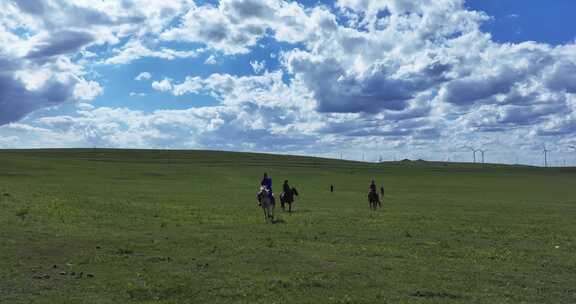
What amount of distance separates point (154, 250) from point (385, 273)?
26.4ft

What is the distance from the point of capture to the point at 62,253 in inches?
707

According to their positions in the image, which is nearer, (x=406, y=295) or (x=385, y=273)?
(x=406, y=295)

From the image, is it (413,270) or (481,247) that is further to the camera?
(481,247)

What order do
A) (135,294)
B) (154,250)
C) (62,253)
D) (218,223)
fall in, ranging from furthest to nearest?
(218,223) → (154,250) → (62,253) → (135,294)

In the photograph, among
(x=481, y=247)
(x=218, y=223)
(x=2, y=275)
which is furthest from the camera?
(x=218, y=223)

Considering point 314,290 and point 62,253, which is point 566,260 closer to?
point 314,290

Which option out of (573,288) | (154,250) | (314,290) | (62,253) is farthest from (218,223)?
(573,288)

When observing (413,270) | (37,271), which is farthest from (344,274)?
(37,271)

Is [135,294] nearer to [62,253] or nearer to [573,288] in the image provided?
[62,253]

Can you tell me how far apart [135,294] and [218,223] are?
15.2 metres

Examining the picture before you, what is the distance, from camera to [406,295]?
13555mm

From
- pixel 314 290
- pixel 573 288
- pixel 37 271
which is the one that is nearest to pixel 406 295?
pixel 314 290

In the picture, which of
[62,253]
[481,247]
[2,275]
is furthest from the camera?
[481,247]

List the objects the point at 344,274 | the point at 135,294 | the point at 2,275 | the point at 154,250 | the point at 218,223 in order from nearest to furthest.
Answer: the point at 135,294
the point at 2,275
the point at 344,274
the point at 154,250
the point at 218,223
